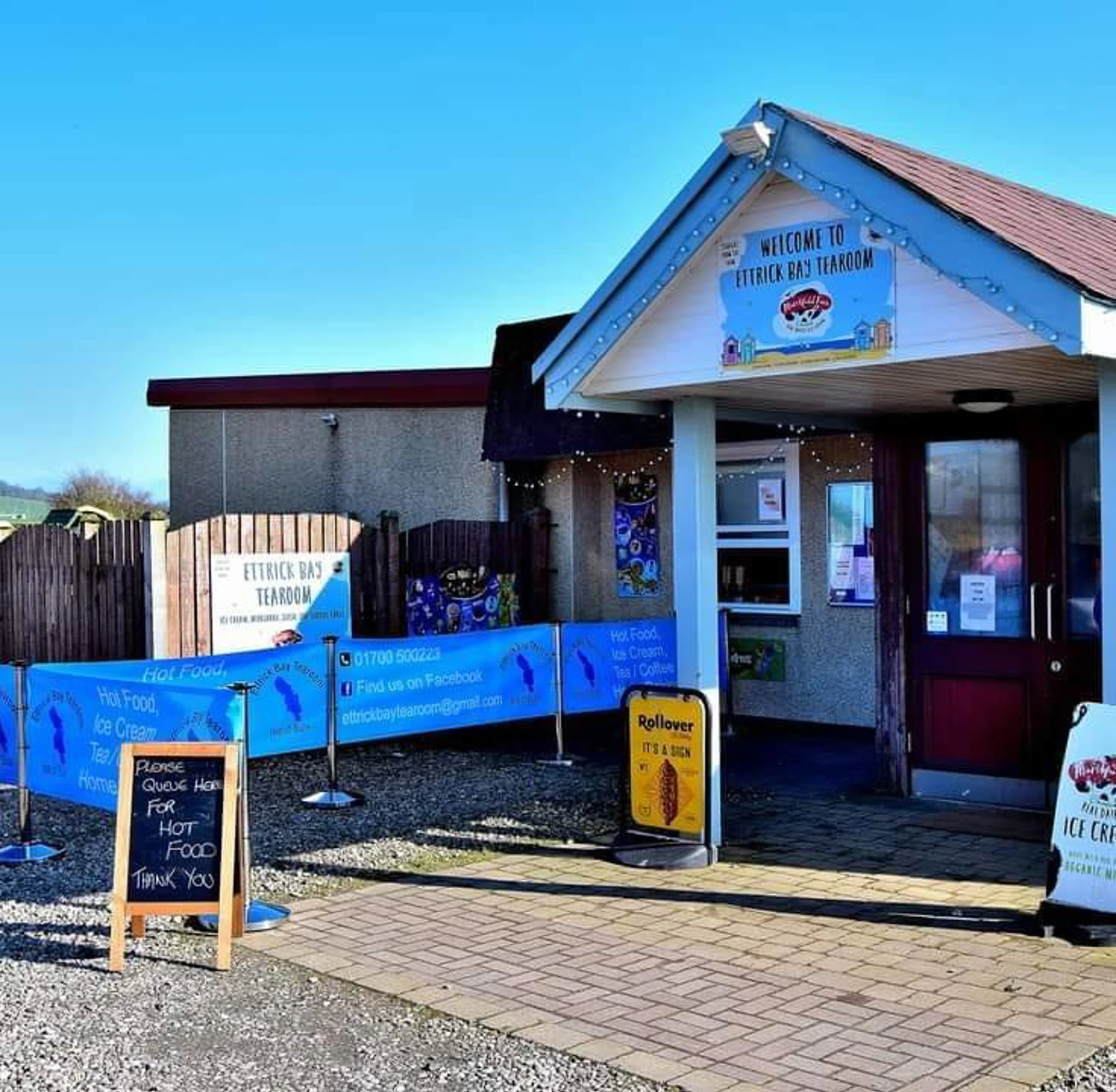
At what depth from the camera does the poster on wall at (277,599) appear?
12.5 metres

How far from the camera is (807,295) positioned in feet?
24.1

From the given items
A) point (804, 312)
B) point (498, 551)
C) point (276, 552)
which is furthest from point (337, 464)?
point (804, 312)

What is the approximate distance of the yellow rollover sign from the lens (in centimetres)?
805

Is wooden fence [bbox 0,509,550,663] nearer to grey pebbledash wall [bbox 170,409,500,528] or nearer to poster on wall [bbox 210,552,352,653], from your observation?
poster on wall [bbox 210,552,352,653]

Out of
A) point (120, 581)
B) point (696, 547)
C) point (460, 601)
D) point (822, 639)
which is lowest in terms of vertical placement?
point (822, 639)

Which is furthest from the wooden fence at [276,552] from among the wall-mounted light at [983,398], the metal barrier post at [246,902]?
the wall-mounted light at [983,398]

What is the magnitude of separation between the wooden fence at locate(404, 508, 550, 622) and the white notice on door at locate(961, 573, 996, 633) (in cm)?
598

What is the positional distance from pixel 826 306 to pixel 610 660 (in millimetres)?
5561

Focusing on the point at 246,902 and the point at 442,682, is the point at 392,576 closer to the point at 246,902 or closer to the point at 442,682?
the point at 442,682

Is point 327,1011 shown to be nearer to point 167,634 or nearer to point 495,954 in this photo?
point 495,954

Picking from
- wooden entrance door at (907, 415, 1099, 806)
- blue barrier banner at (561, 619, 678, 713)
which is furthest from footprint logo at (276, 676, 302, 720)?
wooden entrance door at (907, 415, 1099, 806)

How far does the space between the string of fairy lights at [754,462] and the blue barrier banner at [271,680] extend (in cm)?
382

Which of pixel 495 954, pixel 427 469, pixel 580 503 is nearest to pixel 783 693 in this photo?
pixel 580 503

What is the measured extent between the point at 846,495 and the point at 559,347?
491cm
